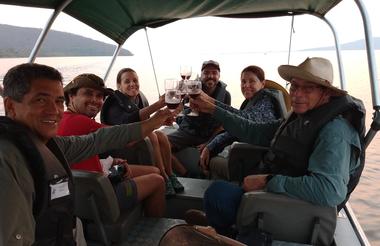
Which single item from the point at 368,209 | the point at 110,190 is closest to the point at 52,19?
the point at 110,190

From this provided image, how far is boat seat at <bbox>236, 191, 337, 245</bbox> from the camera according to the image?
2.02m

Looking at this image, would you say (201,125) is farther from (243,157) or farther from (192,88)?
(192,88)

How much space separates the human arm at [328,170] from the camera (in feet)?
6.45

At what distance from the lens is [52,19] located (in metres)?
3.18

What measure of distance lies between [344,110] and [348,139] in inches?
7.2

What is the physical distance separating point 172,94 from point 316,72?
92 cm

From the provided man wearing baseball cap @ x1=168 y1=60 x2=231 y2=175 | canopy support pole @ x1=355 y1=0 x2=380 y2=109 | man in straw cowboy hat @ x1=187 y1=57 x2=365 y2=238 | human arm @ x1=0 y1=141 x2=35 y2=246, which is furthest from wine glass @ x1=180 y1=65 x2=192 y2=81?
human arm @ x1=0 y1=141 x2=35 y2=246

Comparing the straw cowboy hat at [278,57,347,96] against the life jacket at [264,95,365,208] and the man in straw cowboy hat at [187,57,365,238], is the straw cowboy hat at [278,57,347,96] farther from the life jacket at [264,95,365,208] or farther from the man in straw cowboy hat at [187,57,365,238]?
the life jacket at [264,95,365,208]

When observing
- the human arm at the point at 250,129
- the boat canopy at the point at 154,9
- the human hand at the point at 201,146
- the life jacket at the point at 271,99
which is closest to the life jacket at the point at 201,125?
the human hand at the point at 201,146

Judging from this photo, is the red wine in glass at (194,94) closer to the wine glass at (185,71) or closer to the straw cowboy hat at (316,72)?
the wine glass at (185,71)

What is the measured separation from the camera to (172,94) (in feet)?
7.68

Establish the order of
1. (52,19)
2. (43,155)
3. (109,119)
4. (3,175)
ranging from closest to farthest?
(3,175), (43,155), (52,19), (109,119)

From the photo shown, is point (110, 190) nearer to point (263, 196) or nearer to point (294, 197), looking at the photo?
point (263, 196)

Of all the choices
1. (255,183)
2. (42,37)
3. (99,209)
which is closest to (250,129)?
(255,183)
